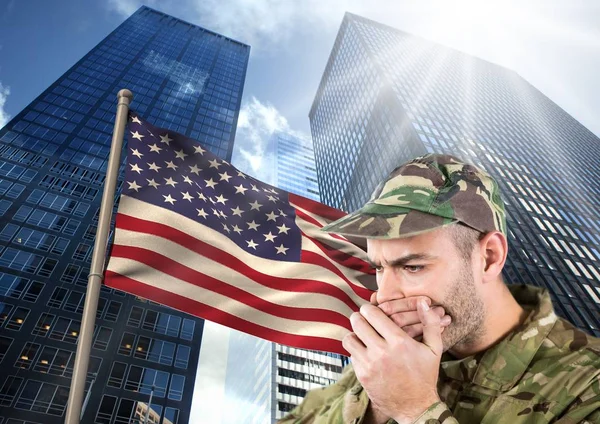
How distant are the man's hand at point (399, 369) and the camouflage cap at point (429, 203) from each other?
728 mm

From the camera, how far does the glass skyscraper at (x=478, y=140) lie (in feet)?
193

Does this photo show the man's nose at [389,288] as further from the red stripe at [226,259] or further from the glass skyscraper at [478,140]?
the glass skyscraper at [478,140]

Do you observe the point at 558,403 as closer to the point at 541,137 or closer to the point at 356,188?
the point at 356,188

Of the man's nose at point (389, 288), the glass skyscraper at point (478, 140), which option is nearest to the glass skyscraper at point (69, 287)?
the glass skyscraper at point (478, 140)

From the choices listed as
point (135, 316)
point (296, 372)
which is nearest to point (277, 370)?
point (296, 372)

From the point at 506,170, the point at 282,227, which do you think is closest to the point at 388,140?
the point at 506,170

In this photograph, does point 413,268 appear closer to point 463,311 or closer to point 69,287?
point 463,311

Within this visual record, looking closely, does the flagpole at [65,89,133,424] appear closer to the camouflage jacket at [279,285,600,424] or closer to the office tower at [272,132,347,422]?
the camouflage jacket at [279,285,600,424]

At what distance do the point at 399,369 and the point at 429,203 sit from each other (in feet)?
3.53

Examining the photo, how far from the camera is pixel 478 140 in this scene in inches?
2970

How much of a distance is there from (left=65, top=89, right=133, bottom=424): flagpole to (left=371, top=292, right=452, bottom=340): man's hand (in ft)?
8.96

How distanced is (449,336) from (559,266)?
6651cm

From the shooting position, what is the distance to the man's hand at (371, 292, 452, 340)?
2.07 metres

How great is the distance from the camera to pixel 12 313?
49500 mm
